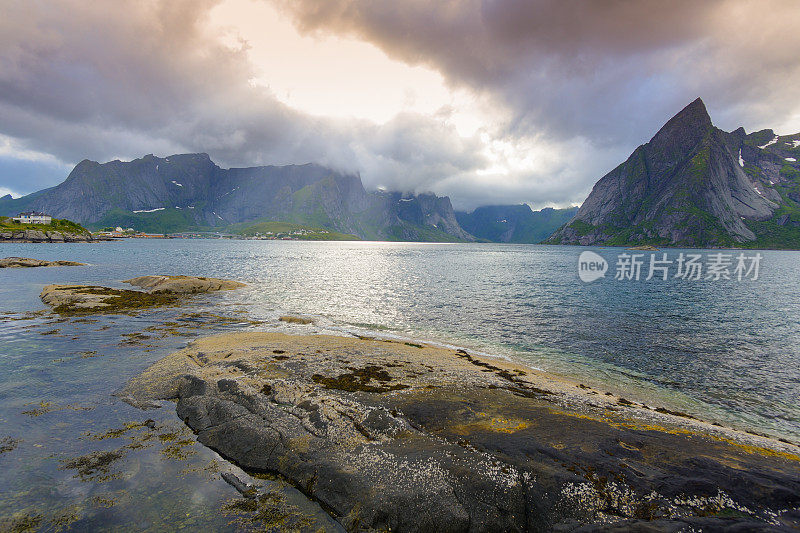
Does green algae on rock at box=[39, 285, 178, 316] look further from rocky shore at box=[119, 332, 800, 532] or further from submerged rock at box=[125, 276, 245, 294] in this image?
rocky shore at box=[119, 332, 800, 532]

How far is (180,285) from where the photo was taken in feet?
169

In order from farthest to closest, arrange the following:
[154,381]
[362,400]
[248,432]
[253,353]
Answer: [253,353], [154,381], [362,400], [248,432]

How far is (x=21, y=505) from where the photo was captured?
8.95 metres

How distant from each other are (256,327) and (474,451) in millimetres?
27485

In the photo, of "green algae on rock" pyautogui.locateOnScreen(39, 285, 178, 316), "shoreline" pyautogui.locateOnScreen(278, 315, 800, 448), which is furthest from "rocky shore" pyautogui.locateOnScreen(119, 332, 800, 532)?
"green algae on rock" pyautogui.locateOnScreen(39, 285, 178, 316)

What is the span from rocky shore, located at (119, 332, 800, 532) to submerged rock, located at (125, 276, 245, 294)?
123ft

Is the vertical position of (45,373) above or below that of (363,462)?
below

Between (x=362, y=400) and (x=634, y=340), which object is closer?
(x=362, y=400)

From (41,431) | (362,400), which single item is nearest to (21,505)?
(41,431)

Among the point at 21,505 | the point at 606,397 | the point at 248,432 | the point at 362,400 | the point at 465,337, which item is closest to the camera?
the point at 21,505

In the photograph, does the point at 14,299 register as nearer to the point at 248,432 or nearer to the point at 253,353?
the point at 253,353

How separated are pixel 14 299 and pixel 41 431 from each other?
4541cm

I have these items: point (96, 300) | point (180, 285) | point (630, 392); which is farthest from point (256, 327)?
point (630, 392)

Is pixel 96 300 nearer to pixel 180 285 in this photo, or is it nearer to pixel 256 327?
pixel 180 285
